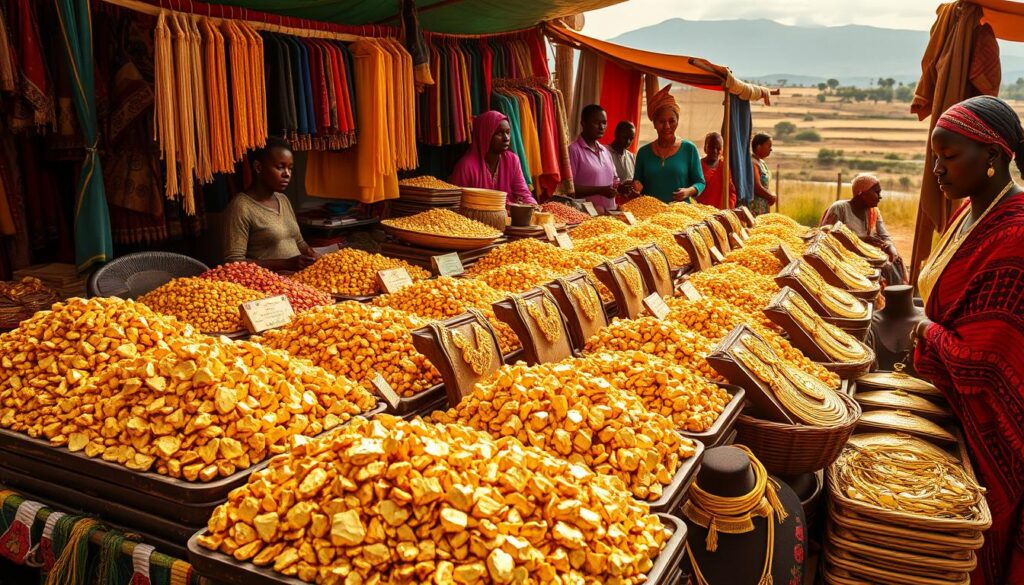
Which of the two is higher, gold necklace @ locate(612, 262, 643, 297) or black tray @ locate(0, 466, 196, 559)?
gold necklace @ locate(612, 262, 643, 297)

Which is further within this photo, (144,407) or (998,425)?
(998,425)

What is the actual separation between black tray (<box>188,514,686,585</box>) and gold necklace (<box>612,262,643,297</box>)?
137 centimetres

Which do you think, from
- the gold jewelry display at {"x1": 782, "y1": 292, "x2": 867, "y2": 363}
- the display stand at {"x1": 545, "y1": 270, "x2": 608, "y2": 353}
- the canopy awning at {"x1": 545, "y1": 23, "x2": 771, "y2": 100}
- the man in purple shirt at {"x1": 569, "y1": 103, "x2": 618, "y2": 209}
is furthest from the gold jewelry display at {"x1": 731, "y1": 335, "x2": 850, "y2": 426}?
the canopy awning at {"x1": 545, "y1": 23, "x2": 771, "y2": 100}

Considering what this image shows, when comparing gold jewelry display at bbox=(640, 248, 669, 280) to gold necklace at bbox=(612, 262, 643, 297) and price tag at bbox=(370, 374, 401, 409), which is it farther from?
price tag at bbox=(370, 374, 401, 409)

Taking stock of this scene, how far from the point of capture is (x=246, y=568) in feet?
2.81

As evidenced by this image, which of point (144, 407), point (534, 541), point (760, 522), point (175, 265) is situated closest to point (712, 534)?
point (760, 522)

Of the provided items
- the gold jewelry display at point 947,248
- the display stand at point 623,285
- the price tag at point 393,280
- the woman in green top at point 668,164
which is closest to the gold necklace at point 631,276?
the display stand at point 623,285

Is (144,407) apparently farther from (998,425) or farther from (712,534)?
(998,425)

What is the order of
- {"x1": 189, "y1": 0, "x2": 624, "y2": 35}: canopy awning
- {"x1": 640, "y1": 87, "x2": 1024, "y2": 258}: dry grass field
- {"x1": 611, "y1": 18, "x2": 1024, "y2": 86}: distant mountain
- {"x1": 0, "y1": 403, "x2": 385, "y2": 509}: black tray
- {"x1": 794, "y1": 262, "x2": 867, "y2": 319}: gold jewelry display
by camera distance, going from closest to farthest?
{"x1": 0, "y1": 403, "x2": 385, "y2": 509}: black tray, {"x1": 794, "y1": 262, "x2": 867, "y2": 319}: gold jewelry display, {"x1": 189, "y1": 0, "x2": 624, "y2": 35}: canopy awning, {"x1": 640, "y1": 87, "x2": 1024, "y2": 258}: dry grass field, {"x1": 611, "y1": 18, "x2": 1024, "y2": 86}: distant mountain

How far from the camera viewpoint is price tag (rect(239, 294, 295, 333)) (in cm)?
183

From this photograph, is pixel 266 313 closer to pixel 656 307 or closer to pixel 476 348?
pixel 476 348

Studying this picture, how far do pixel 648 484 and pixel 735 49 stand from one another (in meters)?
204

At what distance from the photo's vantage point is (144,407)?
3.66 ft

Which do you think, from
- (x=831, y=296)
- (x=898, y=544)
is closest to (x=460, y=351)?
(x=898, y=544)
